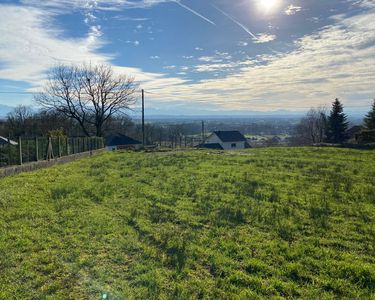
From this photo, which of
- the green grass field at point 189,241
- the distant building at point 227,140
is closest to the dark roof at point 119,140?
the distant building at point 227,140

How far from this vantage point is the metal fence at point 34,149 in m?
13.4

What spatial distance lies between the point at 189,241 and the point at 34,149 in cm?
1281

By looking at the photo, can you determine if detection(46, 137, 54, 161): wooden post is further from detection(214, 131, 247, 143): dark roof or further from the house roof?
detection(214, 131, 247, 143): dark roof

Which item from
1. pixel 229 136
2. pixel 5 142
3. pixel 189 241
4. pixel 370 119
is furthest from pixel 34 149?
pixel 229 136

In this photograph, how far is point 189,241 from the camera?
5398mm

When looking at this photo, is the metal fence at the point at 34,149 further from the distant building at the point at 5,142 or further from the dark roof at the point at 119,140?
the dark roof at the point at 119,140

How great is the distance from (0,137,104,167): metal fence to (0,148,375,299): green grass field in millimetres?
4009

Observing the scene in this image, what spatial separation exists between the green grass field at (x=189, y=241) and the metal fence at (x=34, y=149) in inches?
158

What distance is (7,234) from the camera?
221 inches

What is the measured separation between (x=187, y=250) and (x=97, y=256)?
135 cm

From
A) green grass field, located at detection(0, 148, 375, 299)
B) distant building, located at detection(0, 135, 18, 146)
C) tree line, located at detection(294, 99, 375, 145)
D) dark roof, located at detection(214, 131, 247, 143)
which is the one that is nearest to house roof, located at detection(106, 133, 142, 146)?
dark roof, located at detection(214, 131, 247, 143)

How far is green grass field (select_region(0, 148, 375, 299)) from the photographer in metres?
3.92

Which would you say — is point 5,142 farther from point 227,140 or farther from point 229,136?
point 229,136

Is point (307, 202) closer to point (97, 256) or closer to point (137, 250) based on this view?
point (137, 250)
